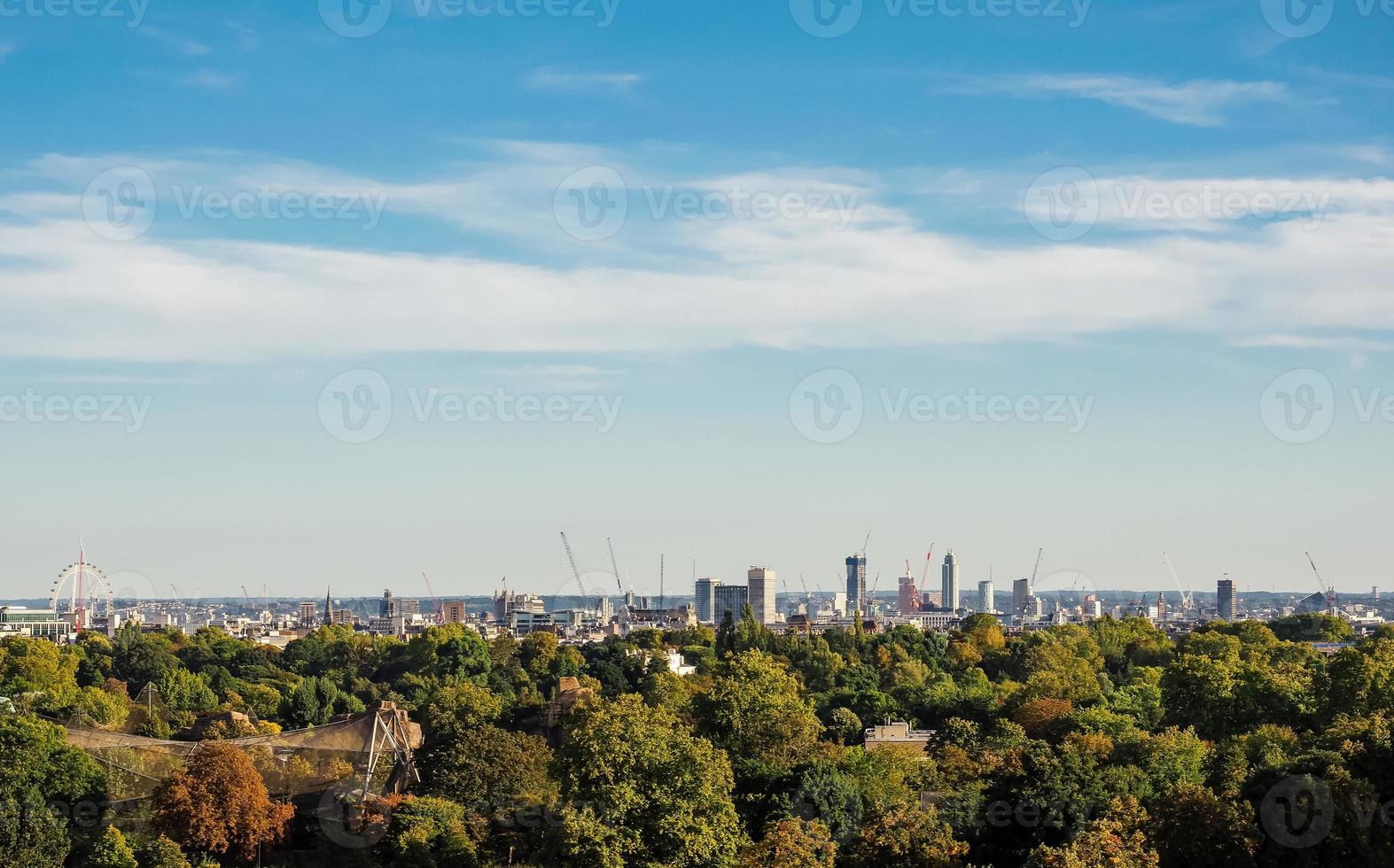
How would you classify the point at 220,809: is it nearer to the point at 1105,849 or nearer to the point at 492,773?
the point at 492,773

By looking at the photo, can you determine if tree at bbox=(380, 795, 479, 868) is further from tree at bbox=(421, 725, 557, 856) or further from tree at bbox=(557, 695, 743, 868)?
tree at bbox=(557, 695, 743, 868)

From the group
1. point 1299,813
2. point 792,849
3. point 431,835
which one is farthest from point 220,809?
point 1299,813

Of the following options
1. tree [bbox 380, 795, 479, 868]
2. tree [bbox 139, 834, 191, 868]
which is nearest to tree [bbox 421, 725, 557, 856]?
tree [bbox 380, 795, 479, 868]

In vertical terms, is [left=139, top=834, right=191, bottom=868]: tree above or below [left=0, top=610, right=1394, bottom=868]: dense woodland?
below

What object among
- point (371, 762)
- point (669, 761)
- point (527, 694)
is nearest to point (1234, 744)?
point (669, 761)

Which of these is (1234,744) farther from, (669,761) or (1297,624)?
(1297,624)

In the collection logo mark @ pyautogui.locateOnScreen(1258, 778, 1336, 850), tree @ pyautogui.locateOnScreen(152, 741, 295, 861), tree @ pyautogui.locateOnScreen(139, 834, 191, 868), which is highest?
logo mark @ pyautogui.locateOnScreen(1258, 778, 1336, 850)
